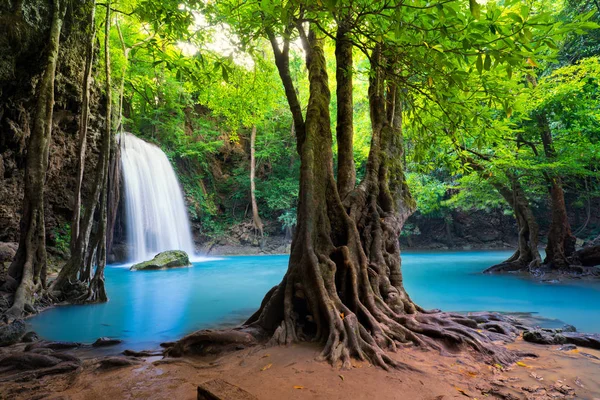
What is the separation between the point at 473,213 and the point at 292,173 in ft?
49.7

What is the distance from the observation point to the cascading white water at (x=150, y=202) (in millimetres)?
19156

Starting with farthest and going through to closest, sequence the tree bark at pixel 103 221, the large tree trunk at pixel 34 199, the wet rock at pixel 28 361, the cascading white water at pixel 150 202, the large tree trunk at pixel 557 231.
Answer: the cascading white water at pixel 150 202
the large tree trunk at pixel 557 231
the tree bark at pixel 103 221
the large tree trunk at pixel 34 199
the wet rock at pixel 28 361

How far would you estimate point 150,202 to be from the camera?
66.8 feet

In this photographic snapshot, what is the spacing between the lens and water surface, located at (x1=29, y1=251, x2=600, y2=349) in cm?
640

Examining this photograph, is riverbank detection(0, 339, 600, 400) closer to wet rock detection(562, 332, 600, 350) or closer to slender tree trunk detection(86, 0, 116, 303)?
wet rock detection(562, 332, 600, 350)

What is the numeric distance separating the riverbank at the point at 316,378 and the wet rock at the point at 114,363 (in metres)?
0.03

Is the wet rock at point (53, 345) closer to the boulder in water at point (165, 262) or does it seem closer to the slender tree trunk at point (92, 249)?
the slender tree trunk at point (92, 249)

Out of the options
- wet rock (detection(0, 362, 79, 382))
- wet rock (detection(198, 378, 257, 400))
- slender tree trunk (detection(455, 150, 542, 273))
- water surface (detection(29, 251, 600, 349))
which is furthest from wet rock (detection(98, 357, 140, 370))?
slender tree trunk (detection(455, 150, 542, 273))

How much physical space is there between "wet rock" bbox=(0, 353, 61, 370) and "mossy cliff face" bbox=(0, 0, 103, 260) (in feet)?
17.6

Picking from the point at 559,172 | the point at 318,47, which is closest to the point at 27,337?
the point at 318,47

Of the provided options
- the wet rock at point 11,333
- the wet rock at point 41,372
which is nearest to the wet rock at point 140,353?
the wet rock at point 41,372

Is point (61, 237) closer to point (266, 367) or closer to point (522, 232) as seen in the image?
point (266, 367)

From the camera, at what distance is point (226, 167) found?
95.0ft

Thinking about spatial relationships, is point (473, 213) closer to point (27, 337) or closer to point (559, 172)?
point (559, 172)
